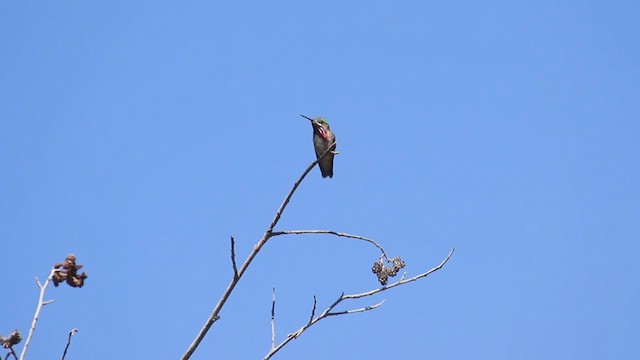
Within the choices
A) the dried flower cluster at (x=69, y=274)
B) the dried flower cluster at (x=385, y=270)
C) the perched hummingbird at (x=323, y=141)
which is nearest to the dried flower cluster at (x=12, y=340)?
the dried flower cluster at (x=69, y=274)

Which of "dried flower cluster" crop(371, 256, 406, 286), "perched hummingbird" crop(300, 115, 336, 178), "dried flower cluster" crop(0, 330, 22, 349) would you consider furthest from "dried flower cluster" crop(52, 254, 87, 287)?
"perched hummingbird" crop(300, 115, 336, 178)

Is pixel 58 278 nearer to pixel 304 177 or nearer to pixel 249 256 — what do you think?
pixel 249 256

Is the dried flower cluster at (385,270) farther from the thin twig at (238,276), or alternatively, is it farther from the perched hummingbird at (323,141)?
the perched hummingbird at (323,141)

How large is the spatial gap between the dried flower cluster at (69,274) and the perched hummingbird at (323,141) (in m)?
6.31

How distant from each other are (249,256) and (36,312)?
45.2 inches

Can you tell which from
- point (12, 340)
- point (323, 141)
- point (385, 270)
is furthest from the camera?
point (323, 141)

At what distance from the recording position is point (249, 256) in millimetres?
3869

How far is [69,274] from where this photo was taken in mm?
3354

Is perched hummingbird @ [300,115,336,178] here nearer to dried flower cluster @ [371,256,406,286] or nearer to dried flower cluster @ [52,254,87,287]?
dried flower cluster @ [371,256,406,286]

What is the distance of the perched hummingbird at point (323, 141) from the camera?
989 centimetres

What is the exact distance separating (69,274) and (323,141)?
6.86 meters

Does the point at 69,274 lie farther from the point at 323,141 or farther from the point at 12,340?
the point at 323,141

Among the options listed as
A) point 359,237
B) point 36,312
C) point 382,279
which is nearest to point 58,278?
point 36,312

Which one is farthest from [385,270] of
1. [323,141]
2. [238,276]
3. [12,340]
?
[323,141]
